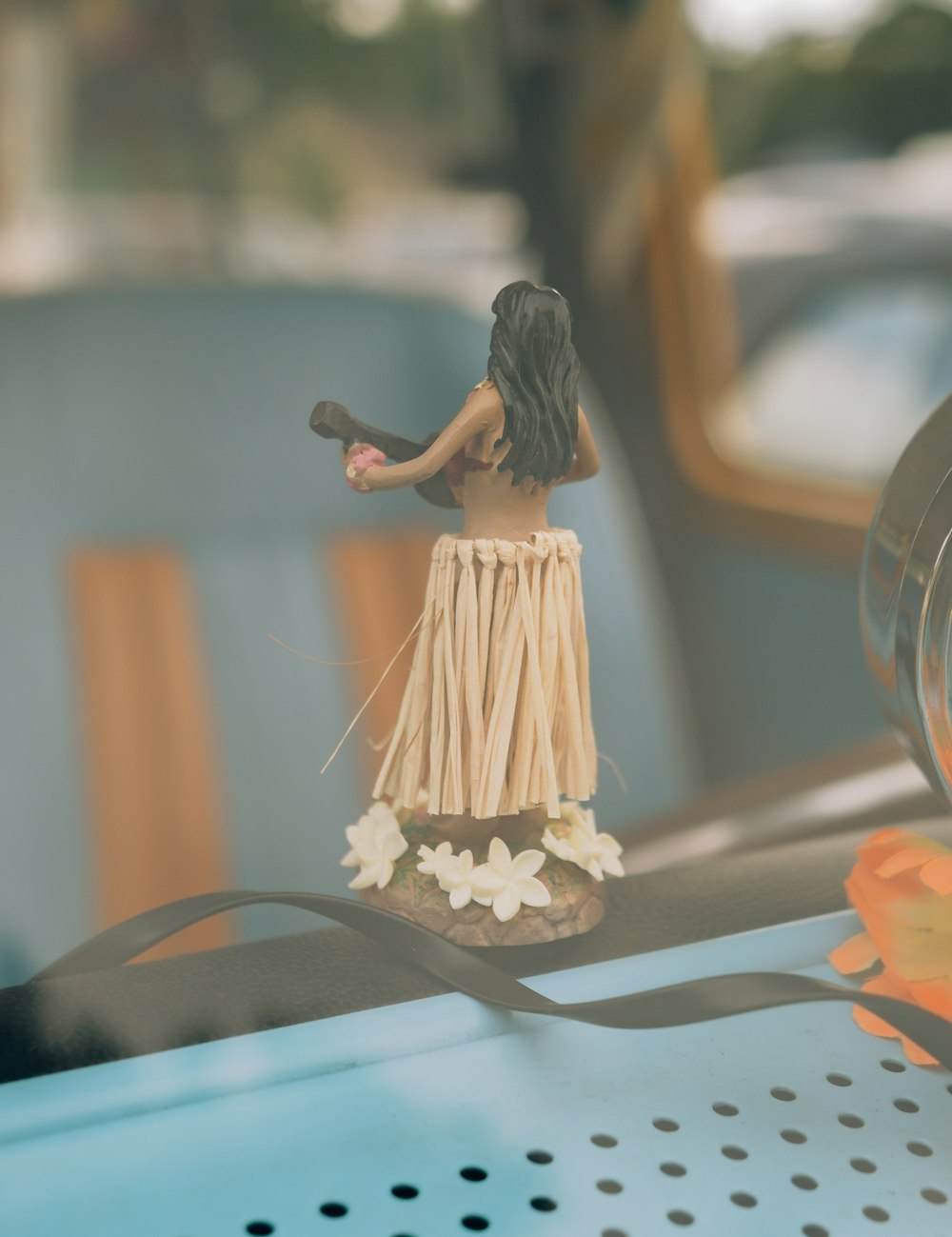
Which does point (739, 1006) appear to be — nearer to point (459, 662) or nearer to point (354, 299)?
point (459, 662)

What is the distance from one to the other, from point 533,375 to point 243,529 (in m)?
0.48

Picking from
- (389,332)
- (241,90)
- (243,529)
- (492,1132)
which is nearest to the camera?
(492,1132)

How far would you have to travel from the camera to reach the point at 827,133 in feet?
3.49

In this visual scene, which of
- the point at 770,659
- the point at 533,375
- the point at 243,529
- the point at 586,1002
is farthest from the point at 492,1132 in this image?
the point at 770,659

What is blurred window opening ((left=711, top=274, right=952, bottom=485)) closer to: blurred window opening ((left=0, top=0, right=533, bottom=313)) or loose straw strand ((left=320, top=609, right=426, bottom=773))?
blurred window opening ((left=0, top=0, right=533, bottom=313))

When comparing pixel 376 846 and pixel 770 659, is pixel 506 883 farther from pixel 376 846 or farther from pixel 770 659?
pixel 770 659

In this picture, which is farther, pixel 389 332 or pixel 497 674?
pixel 389 332

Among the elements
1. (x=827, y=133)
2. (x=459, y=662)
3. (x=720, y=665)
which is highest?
(x=827, y=133)

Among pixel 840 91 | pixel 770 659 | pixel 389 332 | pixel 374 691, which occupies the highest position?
pixel 840 91

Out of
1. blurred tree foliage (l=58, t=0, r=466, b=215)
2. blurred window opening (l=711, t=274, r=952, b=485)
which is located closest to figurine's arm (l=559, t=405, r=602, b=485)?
blurred window opening (l=711, t=274, r=952, b=485)

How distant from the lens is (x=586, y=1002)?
0.83 feet

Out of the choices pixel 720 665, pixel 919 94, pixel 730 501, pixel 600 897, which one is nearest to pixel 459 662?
pixel 600 897

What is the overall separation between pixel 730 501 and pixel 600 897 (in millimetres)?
835

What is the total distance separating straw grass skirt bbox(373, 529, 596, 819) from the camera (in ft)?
0.81
